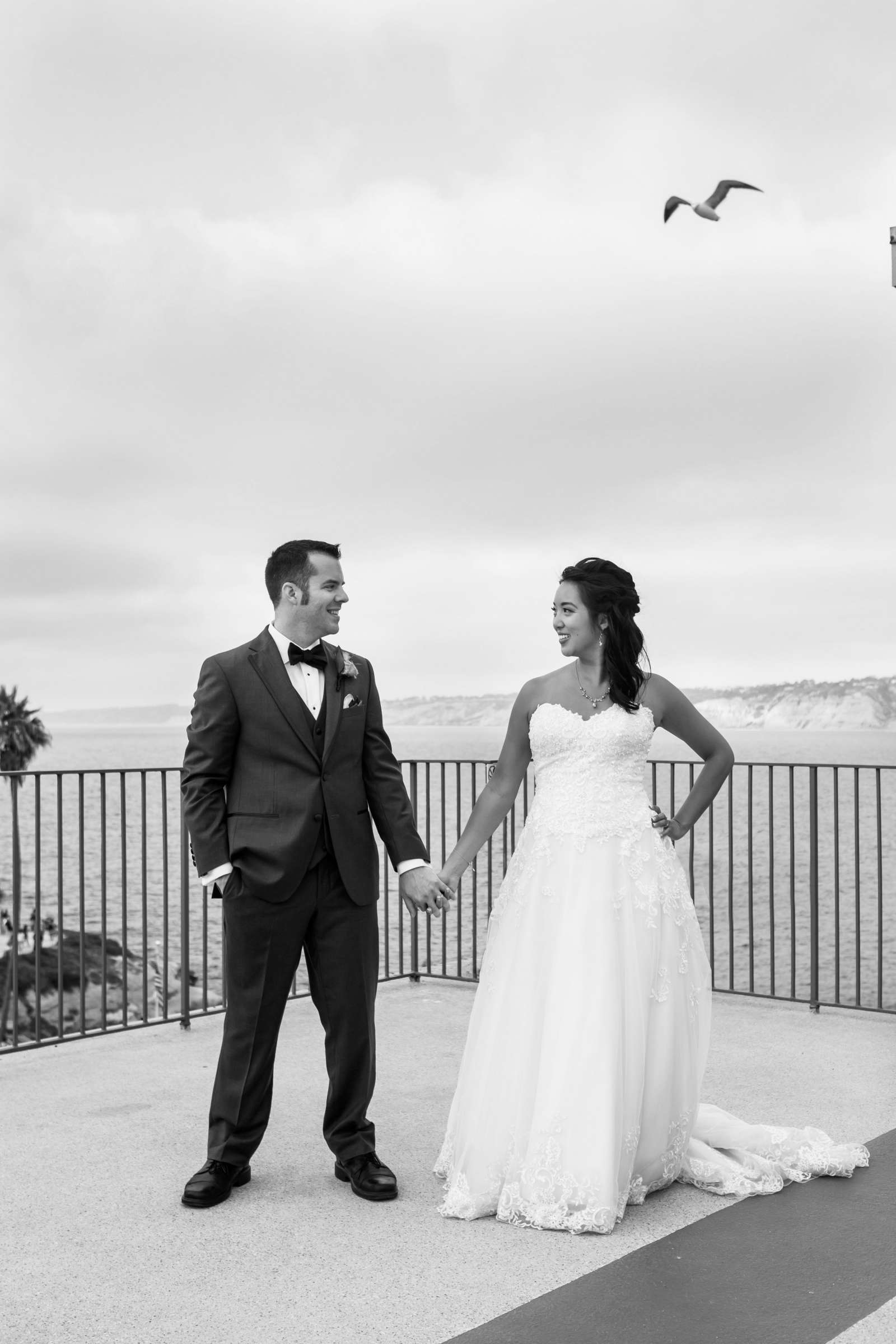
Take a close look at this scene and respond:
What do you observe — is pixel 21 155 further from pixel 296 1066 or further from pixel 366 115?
pixel 296 1066

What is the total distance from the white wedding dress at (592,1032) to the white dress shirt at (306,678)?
16.7 inches

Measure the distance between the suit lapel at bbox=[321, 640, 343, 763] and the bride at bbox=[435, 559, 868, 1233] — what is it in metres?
0.52

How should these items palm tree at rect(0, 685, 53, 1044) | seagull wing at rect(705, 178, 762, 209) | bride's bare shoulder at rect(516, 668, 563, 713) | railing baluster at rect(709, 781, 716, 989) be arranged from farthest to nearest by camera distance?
palm tree at rect(0, 685, 53, 1044) → seagull wing at rect(705, 178, 762, 209) → railing baluster at rect(709, 781, 716, 989) → bride's bare shoulder at rect(516, 668, 563, 713)

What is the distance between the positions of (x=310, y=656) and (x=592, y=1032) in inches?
52.3

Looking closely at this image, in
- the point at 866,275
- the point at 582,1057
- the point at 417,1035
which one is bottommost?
the point at 417,1035

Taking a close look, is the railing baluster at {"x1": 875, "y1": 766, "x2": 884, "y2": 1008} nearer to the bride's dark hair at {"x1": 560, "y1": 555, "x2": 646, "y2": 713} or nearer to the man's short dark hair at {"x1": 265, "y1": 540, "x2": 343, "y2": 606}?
the bride's dark hair at {"x1": 560, "y1": 555, "x2": 646, "y2": 713}

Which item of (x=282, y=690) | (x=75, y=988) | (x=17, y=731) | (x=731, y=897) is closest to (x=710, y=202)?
(x=282, y=690)

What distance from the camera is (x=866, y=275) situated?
21.8 metres

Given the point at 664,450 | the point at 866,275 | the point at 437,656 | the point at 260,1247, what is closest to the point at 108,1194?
the point at 260,1247

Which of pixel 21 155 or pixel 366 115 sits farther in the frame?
pixel 21 155

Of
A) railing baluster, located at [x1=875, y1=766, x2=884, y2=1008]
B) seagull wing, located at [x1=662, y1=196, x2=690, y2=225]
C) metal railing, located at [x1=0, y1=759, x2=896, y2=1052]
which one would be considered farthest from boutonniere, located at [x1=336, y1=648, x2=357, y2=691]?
seagull wing, located at [x1=662, y1=196, x2=690, y2=225]

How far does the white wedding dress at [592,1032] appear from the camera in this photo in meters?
3.28

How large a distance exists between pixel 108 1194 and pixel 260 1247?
669mm

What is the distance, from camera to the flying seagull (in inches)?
199
